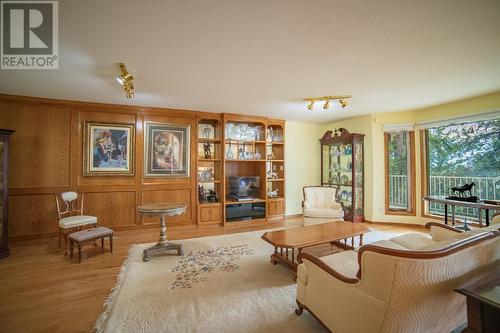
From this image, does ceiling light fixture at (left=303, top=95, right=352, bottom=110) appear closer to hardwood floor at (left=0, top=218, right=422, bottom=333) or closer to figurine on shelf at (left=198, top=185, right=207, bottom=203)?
figurine on shelf at (left=198, top=185, right=207, bottom=203)

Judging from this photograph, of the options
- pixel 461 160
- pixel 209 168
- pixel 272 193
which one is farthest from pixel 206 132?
pixel 461 160

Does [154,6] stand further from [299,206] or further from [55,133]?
[299,206]

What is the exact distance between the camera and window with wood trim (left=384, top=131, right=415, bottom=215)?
177 inches

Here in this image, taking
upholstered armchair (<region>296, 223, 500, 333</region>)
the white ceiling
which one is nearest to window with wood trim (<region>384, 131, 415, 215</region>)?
the white ceiling

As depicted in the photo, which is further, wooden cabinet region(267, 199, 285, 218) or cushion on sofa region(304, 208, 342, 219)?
wooden cabinet region(267, 199, 285, 218)

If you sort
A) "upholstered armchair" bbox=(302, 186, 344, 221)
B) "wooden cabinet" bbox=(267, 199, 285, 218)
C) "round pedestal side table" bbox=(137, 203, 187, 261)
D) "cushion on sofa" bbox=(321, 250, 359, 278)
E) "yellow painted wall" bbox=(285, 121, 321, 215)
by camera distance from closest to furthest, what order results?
"cushion on sofa" bbox=(321, 250, 359, 278) < "round pedestal side table" bbox=(137, 203, 187, 261) < "upholstered armchair" bbox=(302, 186, 344, 221) < "wooden cabinet" bbox=(267, 199, 285, 218) < "yellow painted wall" bbox=(285, 121, 321, 215)

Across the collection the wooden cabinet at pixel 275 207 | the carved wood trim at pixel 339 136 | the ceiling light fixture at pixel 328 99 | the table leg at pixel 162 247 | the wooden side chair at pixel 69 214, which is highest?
the ceiling light fixture at pixel 328 99

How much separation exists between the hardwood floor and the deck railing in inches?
207

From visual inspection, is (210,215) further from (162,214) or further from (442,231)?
(442,231)

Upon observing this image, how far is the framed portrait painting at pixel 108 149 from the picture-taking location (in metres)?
3.87

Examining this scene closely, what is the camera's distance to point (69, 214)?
3.74 m

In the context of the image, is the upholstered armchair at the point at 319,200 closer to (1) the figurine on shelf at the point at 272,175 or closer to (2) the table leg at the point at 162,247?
(1) the figurine on shelf at the point at 272,175

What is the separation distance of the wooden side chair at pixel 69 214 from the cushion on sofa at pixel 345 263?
356 cm

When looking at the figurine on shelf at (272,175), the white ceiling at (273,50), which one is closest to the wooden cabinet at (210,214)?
the figurine on shelf at (272,175)
